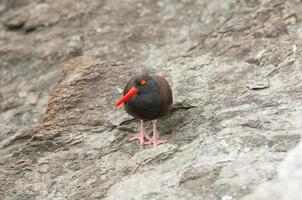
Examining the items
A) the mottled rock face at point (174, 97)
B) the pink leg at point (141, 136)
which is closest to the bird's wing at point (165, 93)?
the mottled rock face at point (174, 97)

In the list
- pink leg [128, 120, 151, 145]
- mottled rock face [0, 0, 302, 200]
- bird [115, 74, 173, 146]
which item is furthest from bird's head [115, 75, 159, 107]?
mottled rock face [0, 0, 302, 200]

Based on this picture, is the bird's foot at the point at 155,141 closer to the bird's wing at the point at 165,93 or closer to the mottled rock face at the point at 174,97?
the mottled rock face at the point at 174,97

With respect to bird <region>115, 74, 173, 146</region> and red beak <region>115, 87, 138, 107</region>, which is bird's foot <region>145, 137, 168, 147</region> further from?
red beak <region>115, 87, 138, 107</region>

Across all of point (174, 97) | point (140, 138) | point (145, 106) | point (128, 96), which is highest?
point (128, 96)

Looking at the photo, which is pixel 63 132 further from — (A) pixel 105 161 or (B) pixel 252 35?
(B) pixel 252 35

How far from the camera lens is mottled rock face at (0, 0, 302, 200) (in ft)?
21.0

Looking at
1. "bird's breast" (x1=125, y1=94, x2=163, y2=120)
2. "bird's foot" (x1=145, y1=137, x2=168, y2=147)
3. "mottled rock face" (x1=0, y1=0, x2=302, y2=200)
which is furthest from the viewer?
"bird's breast" (x1=125, y1=94, x2=163, y2=120)

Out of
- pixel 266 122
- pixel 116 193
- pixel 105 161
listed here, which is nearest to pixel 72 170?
pixel 105 161

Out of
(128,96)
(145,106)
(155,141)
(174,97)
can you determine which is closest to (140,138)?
(155,141)

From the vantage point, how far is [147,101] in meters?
7.47

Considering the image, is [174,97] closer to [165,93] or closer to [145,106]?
[165,93]

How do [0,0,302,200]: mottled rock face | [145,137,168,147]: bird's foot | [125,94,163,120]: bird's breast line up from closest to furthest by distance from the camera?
[0,0,302,200]: mottled rock face < [145,137,168,147]: bird's foot < [125,94,163,120]: bird's breast

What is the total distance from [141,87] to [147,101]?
0.68 feet

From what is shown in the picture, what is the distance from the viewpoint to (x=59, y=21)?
1106cm
